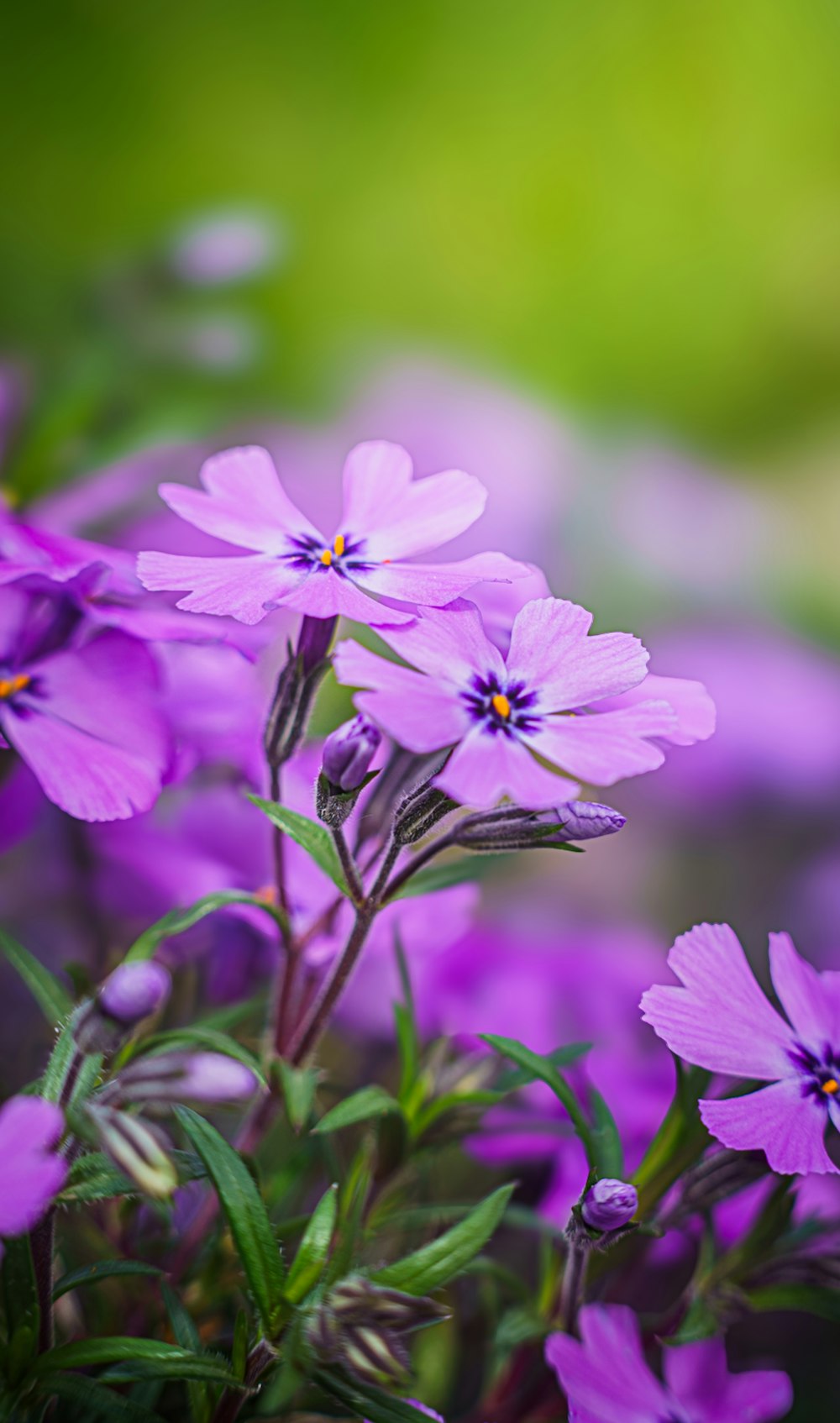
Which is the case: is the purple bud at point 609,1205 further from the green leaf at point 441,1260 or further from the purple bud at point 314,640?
the purple bud at point 314,640

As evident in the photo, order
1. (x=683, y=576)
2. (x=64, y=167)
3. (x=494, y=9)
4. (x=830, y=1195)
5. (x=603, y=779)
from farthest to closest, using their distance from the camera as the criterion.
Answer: (x=494, y=9), (x=64, y=167), (x=683, y=576), (x=830, y=1195), (x=603, y=779)

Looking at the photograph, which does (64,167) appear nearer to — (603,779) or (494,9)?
(494,9)

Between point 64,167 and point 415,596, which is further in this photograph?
point 64,167

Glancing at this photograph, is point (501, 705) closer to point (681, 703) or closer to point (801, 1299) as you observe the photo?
point (681, 703)

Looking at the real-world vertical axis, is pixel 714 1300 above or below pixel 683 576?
below

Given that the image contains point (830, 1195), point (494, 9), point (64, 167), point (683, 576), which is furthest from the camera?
point (494, 9)

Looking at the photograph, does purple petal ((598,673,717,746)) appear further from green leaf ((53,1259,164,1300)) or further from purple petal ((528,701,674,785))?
green leaf ((53,1259,164,1300))

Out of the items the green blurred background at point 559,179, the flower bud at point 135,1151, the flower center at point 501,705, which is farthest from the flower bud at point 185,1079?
the green blurred background at point 559,179

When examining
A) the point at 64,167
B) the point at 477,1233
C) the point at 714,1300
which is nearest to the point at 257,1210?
the point at 477,1233
